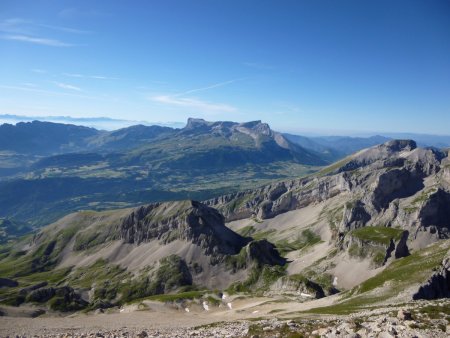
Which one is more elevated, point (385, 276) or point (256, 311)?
point (385, 276)

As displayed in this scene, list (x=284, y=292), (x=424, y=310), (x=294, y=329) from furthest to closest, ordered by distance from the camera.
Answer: (x=284, y=292) < (x=424, y=310) < (x=294, y=329)

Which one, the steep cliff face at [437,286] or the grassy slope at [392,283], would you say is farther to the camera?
the grassy slope at [392,283]

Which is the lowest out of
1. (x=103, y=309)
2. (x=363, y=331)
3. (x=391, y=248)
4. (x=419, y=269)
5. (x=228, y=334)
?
(x=103, y=309)

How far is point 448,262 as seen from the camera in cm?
10238

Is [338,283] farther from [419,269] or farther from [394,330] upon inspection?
[394,330]

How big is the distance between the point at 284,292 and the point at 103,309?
88015mm

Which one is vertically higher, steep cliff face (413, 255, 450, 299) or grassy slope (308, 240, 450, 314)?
steep cliff face (413, 255, 450, 299)

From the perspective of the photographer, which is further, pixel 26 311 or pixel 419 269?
pixel 26 311

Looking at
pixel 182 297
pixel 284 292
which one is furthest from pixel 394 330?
pixel 182 297

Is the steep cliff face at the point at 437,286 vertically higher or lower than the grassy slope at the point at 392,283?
higher

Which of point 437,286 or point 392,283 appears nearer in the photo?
point 437,286

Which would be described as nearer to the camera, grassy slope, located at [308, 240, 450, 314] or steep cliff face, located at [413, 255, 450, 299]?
steep cliff face, located at [413, 255, 450, 299]

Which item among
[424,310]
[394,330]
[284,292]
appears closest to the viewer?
[394,330]

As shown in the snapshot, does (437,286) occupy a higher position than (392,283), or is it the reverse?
(437,286)
